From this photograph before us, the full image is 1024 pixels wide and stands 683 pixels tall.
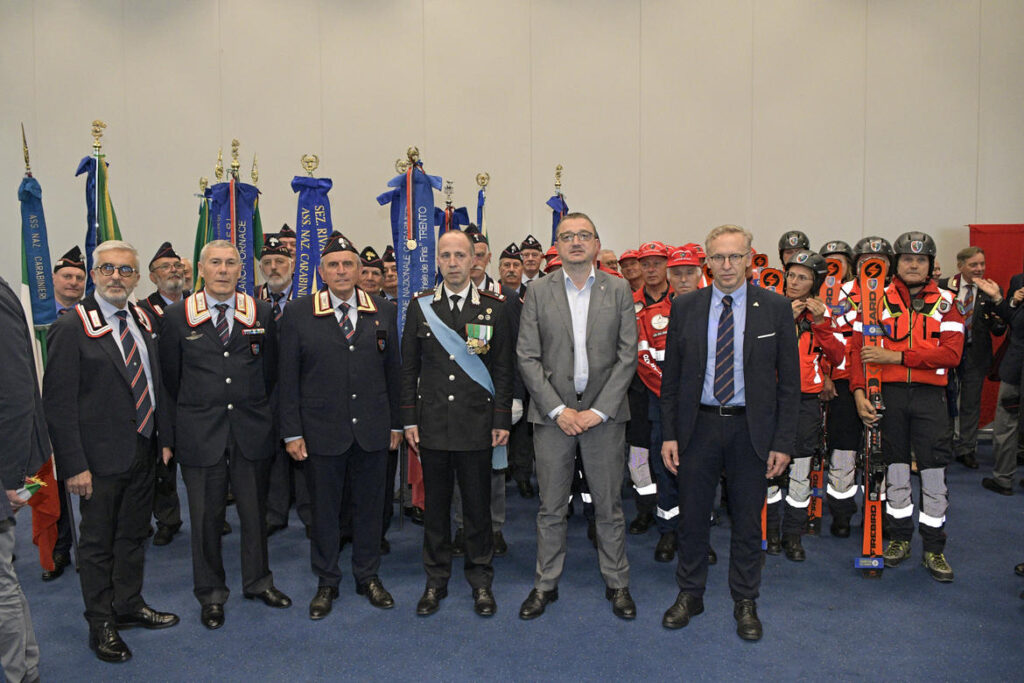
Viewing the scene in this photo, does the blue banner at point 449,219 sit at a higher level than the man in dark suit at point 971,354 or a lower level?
higher

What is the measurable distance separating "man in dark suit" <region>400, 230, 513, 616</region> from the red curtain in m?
6.10

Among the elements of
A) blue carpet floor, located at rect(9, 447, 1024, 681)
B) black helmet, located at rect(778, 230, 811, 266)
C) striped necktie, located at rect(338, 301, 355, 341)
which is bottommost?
blue carpet floor, located at rect(9, 447, 1024, 681)

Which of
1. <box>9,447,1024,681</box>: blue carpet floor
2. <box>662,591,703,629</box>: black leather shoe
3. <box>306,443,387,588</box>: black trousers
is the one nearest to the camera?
<box>9,447,1024,681</box>: blue carpet floor

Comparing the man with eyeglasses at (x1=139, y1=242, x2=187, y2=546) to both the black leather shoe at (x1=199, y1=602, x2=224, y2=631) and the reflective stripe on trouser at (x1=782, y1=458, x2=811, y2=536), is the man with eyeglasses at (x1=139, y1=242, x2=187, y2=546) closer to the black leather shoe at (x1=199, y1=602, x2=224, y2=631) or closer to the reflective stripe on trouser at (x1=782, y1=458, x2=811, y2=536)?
the black leather shoe at (x1=199, y1=602, x2=224, y2=631)

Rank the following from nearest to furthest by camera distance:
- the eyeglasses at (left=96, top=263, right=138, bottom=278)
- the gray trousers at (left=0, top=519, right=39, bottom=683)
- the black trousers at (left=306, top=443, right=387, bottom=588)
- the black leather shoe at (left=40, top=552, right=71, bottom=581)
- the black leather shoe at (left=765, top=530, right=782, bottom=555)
A: the gray trousers at (left=0, top=519, right=39, bottom=683) → the eyeglasses at (left=96, top=263, right=138, bottom=278) → the black trousers at (left=306, top=443, right=387, bottom=588) → the black leather shoe at (left=40, top=552, right=71, bottom=581) → the black leather shoe at (left=765, top=530, right=782, bottom=555)

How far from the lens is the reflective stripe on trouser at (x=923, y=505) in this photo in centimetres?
361

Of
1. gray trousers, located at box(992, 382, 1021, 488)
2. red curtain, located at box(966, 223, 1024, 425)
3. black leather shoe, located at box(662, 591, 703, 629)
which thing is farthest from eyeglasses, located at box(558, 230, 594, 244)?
red curtain, located at box(966, 223, 1024, 425)

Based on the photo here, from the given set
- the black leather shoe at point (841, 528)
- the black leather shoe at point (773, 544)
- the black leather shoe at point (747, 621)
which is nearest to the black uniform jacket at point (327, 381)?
the black leather shoe at point (747, 621)

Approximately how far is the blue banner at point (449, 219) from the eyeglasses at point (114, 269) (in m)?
3.16

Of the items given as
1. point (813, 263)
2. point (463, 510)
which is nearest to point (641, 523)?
point (463, 510)

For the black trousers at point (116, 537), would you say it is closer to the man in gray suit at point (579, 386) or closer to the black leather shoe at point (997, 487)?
the man in gray suit at point (579, 386)

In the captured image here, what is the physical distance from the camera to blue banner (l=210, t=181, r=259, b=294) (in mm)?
5824

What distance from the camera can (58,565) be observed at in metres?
3.82

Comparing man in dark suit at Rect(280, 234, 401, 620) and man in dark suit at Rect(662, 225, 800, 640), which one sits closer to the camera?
man in dark suit at Rect(662, 225, 800, 640)
